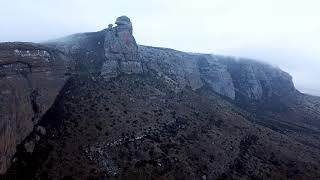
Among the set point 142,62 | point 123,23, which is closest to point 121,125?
point 142,62

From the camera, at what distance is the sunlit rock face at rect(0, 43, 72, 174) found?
3415 inches

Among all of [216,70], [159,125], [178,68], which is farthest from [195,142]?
[216,70]

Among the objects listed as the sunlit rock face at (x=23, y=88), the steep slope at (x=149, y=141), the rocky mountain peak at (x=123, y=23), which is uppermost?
the rocky mountain peak at (x=123, y=23)

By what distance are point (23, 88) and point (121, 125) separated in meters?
25.5

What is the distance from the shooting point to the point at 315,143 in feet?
455

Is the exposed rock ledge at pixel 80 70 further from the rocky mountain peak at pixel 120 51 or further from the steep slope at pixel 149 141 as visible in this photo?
the steep slope at pixel 149 141

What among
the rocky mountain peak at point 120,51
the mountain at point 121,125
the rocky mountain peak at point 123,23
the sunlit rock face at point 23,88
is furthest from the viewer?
the rocky mountain peak at point 123,23

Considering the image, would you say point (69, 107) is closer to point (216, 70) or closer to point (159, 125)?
point (159, 125)

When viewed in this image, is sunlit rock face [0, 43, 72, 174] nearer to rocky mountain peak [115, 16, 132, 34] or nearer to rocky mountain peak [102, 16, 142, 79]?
rocky mountain peak [102, 16, 142, 79]

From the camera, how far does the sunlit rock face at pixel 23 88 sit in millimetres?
86750

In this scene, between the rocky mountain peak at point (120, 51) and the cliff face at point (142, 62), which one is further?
the cliff face at point (142, 62)

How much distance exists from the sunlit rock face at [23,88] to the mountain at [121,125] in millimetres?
277

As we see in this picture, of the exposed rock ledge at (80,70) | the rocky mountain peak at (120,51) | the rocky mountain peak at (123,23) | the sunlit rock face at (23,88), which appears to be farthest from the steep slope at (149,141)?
the rocky mountain peak at (123,23)

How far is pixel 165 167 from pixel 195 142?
59.9 ft
